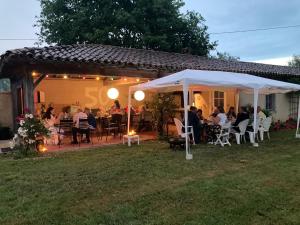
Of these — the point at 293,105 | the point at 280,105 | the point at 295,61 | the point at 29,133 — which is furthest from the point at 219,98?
the point at 295,61

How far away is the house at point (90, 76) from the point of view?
9180mm

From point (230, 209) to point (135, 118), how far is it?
911cm

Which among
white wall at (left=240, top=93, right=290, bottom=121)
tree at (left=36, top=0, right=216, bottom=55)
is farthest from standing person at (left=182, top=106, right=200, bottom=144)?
tree at (left=36, top=0, right=216, bottom=55)

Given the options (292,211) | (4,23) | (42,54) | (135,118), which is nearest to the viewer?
(292,211)

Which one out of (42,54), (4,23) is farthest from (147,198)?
(4,23)

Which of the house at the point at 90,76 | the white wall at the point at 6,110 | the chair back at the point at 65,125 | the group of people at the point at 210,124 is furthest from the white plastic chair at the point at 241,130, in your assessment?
the white wall at the point at 6,110

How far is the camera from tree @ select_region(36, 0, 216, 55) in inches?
818

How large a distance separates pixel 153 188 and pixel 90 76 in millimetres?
6821

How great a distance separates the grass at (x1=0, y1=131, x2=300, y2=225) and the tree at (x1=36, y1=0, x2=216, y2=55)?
14.3 m

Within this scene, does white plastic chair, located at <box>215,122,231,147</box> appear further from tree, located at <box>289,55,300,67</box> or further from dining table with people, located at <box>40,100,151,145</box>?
tree, located at <box>289,55,300,67</box>

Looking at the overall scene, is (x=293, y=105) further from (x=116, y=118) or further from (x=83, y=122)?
(x=83, y=122)

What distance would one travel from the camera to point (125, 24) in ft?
68.6

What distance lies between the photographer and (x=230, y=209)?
4.06 m

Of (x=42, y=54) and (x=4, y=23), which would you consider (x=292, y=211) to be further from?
(x=4, y=23)
